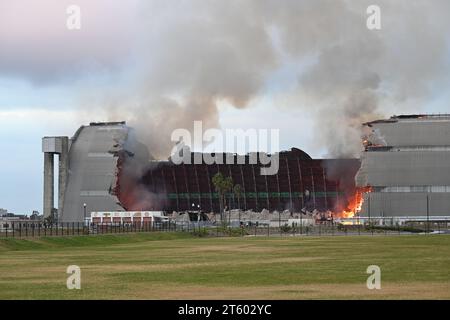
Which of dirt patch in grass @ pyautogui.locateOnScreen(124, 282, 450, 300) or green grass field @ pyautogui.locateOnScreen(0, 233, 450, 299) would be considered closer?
dirt patch in grass @ pyautogui.locateOnScreen(124, 282, 450, 300)

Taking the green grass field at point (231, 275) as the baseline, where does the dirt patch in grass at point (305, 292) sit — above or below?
below

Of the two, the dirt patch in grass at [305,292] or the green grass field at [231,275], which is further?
the green grass field at [231,275]

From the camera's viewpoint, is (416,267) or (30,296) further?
(416,267)

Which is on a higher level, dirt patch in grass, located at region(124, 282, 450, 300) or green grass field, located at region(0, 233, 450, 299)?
green grass field, located at region(0, 233, 450, 299)

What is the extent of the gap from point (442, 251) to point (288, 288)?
1433 inches

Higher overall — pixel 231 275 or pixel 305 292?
pixel 231 275

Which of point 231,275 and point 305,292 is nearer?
point 305,292
